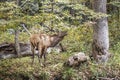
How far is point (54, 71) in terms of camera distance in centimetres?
980

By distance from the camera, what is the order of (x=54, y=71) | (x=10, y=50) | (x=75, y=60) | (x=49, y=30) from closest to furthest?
(x=75, y=60)
(x=54, y=71)
(x=49, y=30)
(x=10, y=50)

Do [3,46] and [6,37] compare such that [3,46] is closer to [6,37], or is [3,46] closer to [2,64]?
[2,64]

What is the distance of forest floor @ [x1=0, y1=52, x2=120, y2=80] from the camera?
950cm

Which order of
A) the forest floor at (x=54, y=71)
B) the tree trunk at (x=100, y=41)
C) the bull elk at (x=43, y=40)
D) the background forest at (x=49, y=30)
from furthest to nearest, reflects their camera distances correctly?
the tree trunk at (x=100, y=41), the forest floor at (x=54, y=71), the bull elk at (x=43, y=40), the background forest at (x=49, y=30)

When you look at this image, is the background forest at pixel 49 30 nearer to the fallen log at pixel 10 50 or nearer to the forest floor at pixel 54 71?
the forest floor at pixel 54 71

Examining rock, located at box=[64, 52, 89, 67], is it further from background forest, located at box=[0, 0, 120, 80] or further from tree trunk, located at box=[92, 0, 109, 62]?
tree trunk, located at box=[92, 0, 109, 62]

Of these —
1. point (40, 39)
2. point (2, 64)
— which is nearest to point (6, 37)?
point (2, 64)

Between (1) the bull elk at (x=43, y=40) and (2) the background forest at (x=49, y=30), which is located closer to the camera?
(2) the background forest at (x=49, y=30)

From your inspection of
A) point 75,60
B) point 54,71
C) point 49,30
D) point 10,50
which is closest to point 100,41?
point 75,60

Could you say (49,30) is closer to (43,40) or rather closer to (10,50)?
(43,40)

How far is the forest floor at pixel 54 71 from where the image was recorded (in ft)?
31.2

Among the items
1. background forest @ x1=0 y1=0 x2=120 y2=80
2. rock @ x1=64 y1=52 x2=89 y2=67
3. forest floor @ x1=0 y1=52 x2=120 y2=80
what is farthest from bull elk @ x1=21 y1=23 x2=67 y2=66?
rock @ x1=64 y1=52 x2=89 y2=67

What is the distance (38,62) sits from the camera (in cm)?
1022

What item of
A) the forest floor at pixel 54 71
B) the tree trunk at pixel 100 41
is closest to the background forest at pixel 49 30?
the forest floor at pixel 54 71
